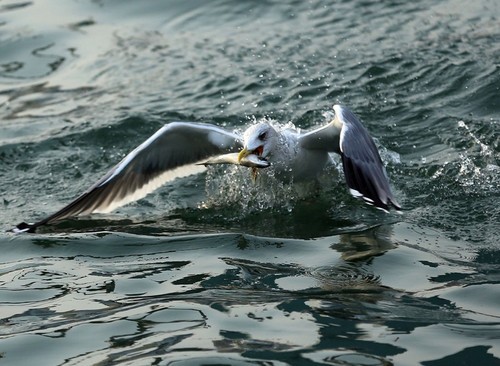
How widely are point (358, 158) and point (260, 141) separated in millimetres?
1027

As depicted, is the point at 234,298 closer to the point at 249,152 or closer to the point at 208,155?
the point at 249,152

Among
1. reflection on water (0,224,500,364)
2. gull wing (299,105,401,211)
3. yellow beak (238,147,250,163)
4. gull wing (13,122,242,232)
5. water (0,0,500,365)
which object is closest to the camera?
reflection on water (0,224,500,364)

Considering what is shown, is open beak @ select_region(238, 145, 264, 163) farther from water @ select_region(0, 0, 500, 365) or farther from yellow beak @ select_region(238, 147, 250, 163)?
water @ select_region(0, 0, 500, 365)

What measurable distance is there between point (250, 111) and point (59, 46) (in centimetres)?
350

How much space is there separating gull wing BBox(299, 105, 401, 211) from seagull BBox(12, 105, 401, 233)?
0.01 metres

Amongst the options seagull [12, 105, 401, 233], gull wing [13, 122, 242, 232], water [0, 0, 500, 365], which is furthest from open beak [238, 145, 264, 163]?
water [0, 0, 500, 365]

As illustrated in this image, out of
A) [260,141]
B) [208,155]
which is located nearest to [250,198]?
[208,155]

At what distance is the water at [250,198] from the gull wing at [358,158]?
0.44 meters

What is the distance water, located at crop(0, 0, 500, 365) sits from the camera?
573cm

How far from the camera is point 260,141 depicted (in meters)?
7.76

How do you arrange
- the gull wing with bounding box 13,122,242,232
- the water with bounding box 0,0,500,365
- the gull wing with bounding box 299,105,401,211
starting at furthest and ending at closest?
the gull wing with bounding box 13,122,242,232
the gull wing with bounding box 299,105,401,211
the water with bounding box 0,0,500,365

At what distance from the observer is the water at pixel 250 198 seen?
573 cm

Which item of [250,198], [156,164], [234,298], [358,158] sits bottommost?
[234,298]

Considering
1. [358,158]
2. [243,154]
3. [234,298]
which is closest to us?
[234,298]
